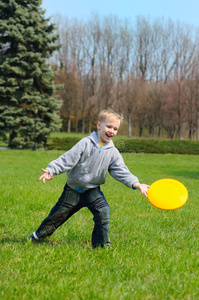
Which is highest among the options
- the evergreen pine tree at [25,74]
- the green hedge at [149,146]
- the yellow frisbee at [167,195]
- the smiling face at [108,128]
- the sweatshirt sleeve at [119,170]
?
the evergreen pine tree at [25,74]

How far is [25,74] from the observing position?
77.5ft

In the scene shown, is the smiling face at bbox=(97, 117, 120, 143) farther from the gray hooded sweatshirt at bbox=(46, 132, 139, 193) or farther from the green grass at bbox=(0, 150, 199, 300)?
the green grass at bbox=(0, 150, 199, 300)

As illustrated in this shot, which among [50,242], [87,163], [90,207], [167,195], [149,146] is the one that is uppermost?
[87,163]

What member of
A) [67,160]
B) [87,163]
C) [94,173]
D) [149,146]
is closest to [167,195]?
[94,173]

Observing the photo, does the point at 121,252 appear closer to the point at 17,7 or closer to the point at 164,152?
the point at 17,7

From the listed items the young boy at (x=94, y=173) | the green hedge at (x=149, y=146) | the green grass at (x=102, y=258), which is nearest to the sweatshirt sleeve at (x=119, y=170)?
the young boy at (x=94, y=173)

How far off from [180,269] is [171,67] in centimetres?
5301

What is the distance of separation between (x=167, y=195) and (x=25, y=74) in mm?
22113

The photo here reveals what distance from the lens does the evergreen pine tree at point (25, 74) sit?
22.9 meters

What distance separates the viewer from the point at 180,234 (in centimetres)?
429

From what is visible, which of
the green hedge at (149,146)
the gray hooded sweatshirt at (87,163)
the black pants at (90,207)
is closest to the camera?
the gray hooded sweatshirt at (87,163)

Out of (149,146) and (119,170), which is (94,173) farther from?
(149,146)

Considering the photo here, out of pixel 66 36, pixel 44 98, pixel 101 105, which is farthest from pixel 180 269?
pixel 66 36

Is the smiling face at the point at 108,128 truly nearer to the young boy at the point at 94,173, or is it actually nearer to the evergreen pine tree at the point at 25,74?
the young boy at the point at 94,173
